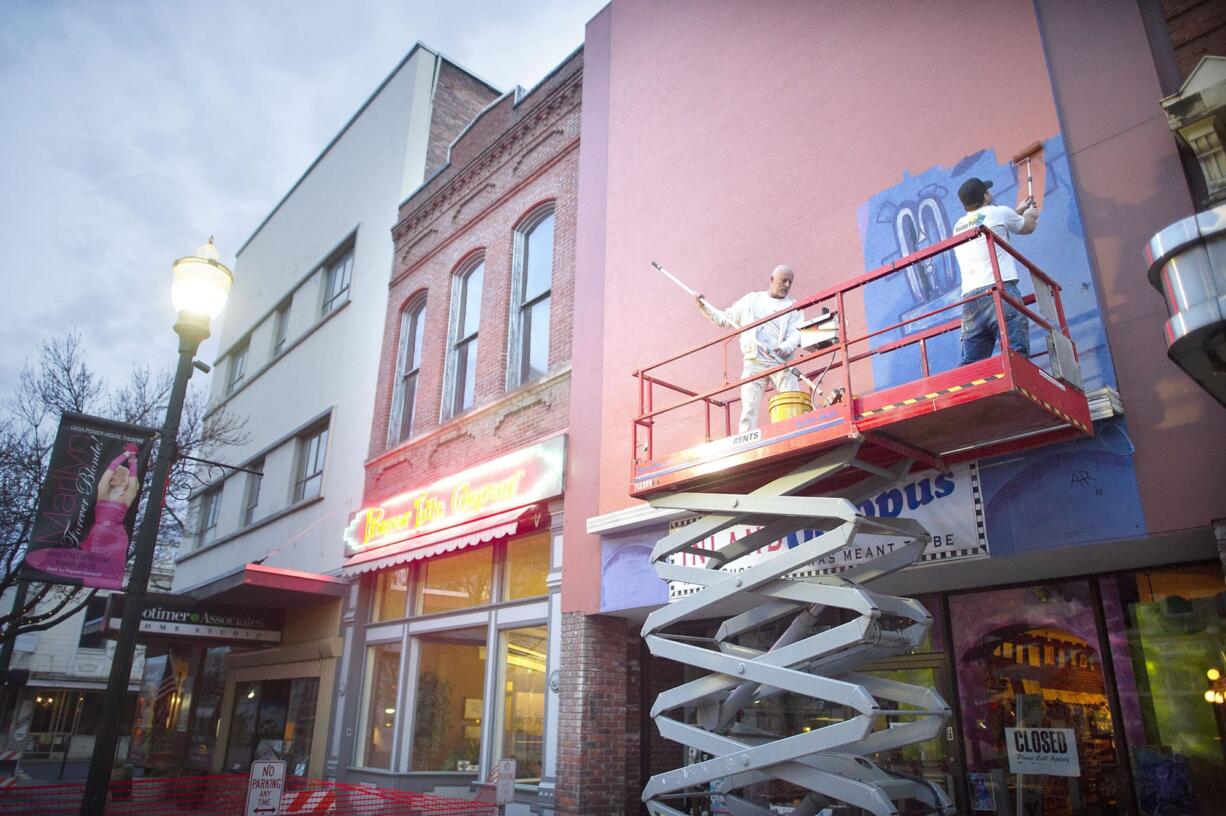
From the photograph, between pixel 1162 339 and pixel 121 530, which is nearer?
pixel 1162 339

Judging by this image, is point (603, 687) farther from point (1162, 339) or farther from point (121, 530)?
point (1162, 339)

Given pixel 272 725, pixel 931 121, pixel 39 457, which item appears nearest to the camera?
pixel 931 121

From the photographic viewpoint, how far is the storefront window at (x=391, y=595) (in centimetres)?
1382

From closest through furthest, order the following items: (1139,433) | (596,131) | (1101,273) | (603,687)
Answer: (1139,433) → (1101,273) → (603,687) → (596,131)

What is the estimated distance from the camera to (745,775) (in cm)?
651

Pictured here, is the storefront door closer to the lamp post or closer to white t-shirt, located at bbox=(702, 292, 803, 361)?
white t-shirt, located at bbox=(702, 292, 803, 361)

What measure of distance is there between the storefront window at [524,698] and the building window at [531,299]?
3712 mm

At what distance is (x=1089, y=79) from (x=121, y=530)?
981cm

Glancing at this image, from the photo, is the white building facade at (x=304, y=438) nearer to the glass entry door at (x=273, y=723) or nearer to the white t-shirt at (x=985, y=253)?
the glass entry door at (x=273, y=723)

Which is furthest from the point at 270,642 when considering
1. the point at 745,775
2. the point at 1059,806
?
the point at 1059,806

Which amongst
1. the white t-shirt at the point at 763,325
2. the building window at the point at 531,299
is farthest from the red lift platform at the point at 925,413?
the building window at the point at 531,299

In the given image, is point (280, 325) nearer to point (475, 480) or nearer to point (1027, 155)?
point (475, 480)

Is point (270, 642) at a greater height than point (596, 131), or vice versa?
point (596, 131)

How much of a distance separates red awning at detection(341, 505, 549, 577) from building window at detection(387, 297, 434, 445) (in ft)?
8.78
